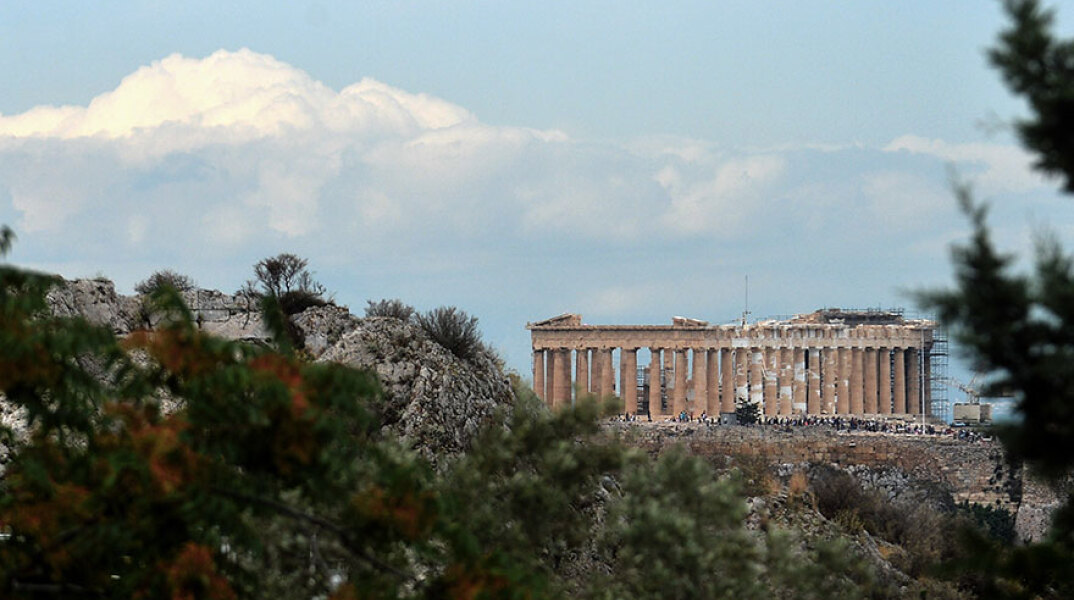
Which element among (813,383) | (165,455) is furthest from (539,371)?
(165,455)

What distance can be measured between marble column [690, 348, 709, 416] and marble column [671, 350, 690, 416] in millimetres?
762

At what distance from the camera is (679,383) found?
341 ft

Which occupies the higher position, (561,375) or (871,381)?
(561,375)

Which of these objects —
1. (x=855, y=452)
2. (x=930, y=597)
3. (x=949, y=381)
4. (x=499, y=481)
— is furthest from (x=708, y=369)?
(x=499, y=481)

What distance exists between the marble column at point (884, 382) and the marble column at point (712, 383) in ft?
38.2

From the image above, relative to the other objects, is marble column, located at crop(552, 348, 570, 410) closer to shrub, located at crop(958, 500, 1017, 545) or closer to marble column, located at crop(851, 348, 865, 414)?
marble column, located at crop(851, 348, 865, 414)

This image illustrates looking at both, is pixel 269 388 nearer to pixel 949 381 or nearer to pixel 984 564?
pixel 984 564

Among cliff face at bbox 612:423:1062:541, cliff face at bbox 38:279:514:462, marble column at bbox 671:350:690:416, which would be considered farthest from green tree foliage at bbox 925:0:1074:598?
marble column at bbox 671:350:690:416

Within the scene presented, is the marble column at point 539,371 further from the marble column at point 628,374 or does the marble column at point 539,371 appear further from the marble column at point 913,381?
the marble column at point 913,381

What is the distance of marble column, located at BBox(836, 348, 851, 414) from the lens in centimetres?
10712

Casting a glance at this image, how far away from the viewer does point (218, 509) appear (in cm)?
906

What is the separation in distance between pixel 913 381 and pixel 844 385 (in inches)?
219

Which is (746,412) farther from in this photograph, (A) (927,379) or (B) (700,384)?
(A) (927,379)

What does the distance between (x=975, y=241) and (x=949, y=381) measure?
338 ft
